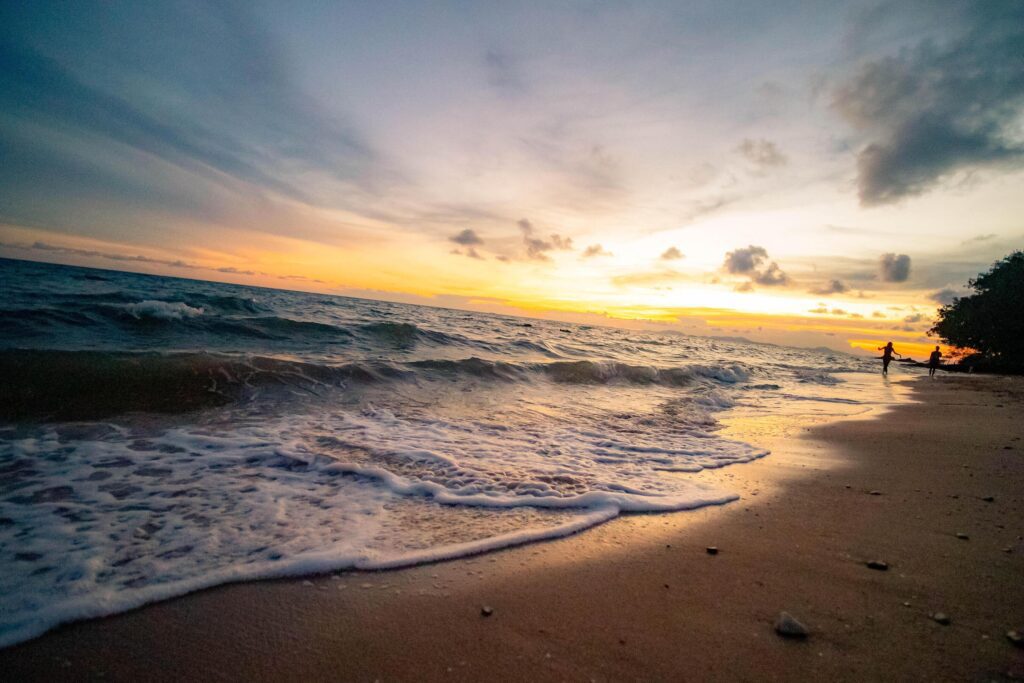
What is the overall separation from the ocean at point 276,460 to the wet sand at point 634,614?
0.29 meters

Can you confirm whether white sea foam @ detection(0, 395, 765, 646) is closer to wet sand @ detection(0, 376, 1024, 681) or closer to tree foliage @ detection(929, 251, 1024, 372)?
Result: wet sand @ detection(0, 376, 1024, 681)

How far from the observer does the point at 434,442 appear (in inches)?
250

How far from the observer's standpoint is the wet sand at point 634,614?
A: 2.07 m

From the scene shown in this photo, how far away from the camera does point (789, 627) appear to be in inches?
90.0

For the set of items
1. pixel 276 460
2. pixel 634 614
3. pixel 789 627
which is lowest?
pixel 276 460

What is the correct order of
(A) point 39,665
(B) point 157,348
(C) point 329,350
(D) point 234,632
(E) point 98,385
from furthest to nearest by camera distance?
(C) point 329,350 → (B) point 157,348 → (E) point 98,385 → (D) point 234,632 → (A) point 39,665

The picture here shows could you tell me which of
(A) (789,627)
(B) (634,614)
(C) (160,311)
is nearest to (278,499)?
(B) (634,614)

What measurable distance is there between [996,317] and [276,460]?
169 feet

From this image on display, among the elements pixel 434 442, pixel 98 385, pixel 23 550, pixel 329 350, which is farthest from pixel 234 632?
pixel 329 350

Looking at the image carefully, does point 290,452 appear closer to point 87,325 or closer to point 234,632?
point 234,632

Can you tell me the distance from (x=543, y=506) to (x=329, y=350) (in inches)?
479

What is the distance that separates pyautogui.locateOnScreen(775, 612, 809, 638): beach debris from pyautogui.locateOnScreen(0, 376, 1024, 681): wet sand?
0.14 feet

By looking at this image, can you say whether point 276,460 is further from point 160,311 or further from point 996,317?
point 996,317

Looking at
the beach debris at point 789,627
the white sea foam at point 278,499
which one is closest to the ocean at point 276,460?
the white sea foam at point 278,499
